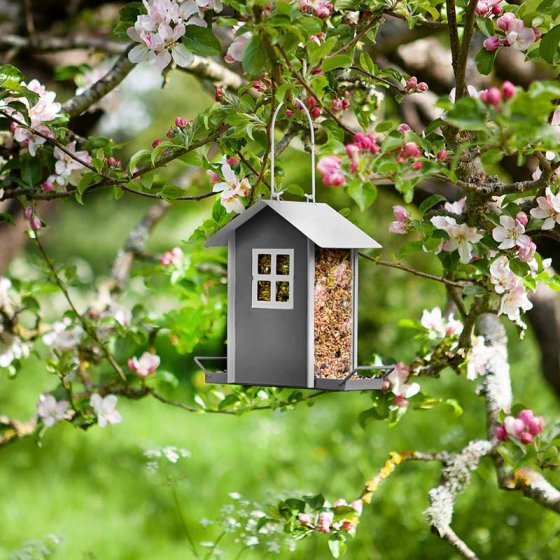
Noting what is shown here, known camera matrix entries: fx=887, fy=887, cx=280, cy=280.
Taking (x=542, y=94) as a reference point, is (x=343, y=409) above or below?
below

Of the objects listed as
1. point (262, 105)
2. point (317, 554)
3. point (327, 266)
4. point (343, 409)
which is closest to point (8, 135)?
point (262, 105)

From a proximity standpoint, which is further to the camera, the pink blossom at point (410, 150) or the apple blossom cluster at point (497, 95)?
the pink blossom at point (410, 150)

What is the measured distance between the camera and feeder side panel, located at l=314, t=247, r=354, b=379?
1646mm

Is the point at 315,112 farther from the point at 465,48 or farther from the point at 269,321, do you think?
the point at 269,321

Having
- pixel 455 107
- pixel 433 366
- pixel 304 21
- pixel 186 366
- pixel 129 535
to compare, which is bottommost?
pixel 129 535

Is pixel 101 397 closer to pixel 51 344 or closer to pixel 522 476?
pixel 51 344

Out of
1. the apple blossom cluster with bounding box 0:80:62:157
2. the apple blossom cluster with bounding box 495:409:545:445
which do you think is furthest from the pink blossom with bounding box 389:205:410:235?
the apple blossom cluster with bounding box 0:80:62:157

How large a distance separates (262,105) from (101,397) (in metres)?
1.00

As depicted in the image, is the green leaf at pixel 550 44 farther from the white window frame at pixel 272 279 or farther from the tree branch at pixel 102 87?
the tree branch at pixel 102 87

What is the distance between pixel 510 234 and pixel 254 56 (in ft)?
1.99

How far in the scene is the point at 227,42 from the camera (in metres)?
2.59

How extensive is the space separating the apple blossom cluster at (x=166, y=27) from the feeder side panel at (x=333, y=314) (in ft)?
1.48

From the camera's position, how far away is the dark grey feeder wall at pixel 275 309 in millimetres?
1567

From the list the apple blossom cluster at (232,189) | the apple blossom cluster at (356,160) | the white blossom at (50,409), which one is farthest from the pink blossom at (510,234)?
the white blossom at (50,409)
